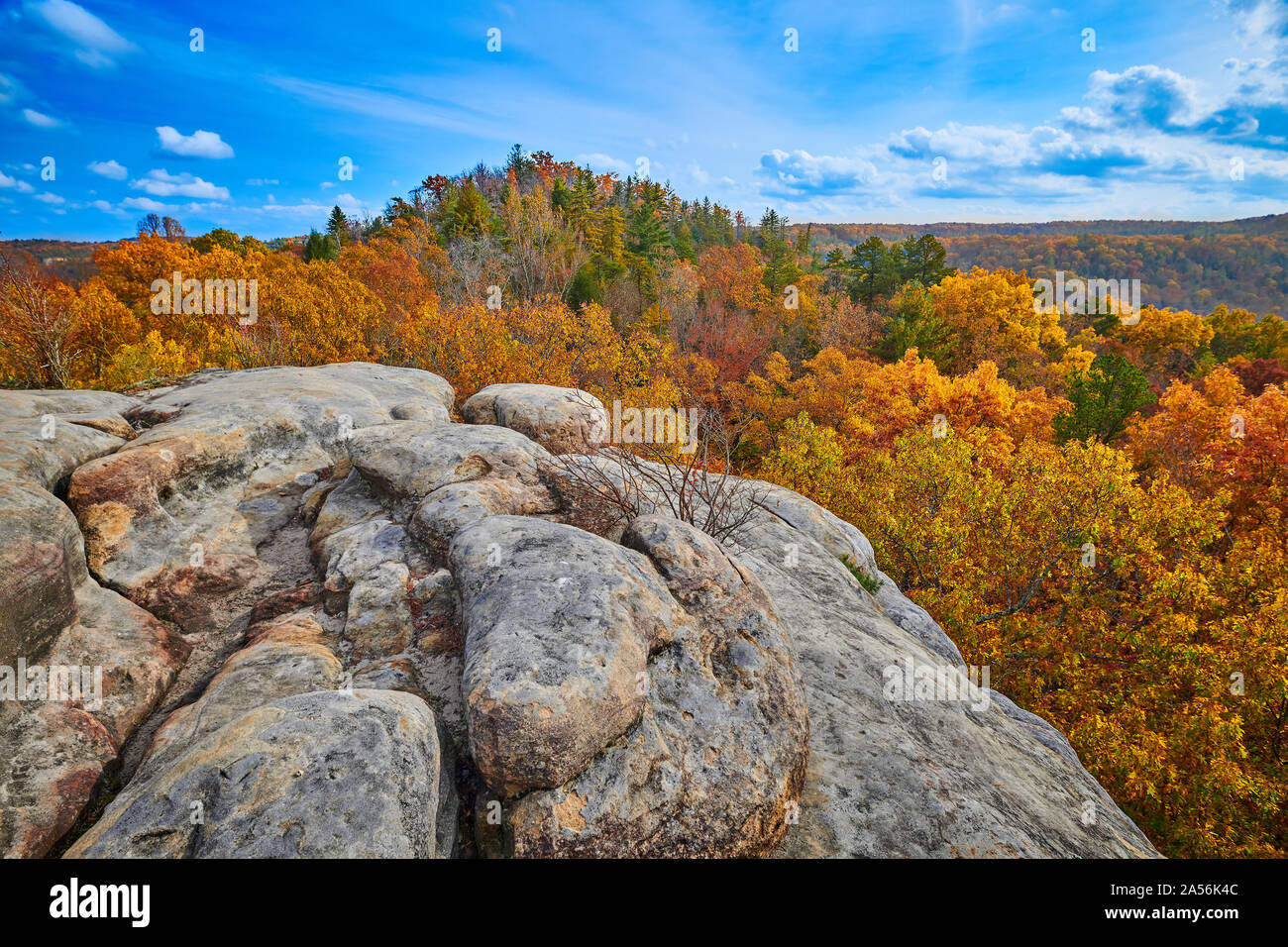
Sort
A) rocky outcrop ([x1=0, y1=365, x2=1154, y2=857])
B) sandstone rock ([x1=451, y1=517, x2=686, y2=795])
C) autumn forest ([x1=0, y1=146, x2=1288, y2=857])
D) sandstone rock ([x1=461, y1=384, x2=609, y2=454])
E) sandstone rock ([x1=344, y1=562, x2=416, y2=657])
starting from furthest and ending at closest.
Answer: autumn forest ([x1=0, y1=146, x2=1288, y2=857]) < sandstone rock ([x1=461, y1=384, x2=609, y2=454]) < sandstone rock ([x1=344, y1=562, x2=416, y2=657]) < sandstone rock ([x1=451, y1=517, x2=686, y2=795]) < rocky outcrop ([x1=0, y1=365, x2=1154, y2=857])

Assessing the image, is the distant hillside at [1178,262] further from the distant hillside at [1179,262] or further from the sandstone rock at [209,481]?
the sandstone rock at [209,481]

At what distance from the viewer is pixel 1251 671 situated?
11.8 m

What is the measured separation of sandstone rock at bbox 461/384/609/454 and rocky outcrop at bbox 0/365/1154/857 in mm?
2272

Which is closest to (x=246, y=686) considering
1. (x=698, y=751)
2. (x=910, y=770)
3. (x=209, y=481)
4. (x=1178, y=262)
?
(x=698, y=751)

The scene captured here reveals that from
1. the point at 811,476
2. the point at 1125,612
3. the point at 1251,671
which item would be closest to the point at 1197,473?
the point at 1125,612

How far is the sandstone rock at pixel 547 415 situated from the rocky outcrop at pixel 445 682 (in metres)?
2.27

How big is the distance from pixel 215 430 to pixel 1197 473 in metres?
29.0

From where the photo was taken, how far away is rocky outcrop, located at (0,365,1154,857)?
3.64 meters

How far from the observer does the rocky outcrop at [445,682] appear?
12.0ft

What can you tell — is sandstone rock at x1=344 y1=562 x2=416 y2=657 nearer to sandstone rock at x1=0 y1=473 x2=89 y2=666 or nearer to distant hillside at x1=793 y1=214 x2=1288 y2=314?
sandstone rock at x1=0 y1=473 x2=89 y2=666

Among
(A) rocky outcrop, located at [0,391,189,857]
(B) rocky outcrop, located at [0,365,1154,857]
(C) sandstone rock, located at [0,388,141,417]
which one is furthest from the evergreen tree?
(C) sandstone rock, located at [0,388,141,417]

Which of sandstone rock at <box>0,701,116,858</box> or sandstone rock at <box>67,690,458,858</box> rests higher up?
sandstone rock at <box>67,690,458,858</box>

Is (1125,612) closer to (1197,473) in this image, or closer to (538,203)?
(1197,473)

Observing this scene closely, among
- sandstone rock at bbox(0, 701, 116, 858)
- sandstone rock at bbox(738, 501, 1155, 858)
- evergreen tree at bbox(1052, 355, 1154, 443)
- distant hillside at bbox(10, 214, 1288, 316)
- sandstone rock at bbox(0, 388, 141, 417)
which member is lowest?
sandstone rock at bbox(738, 501, 1155, 858)
